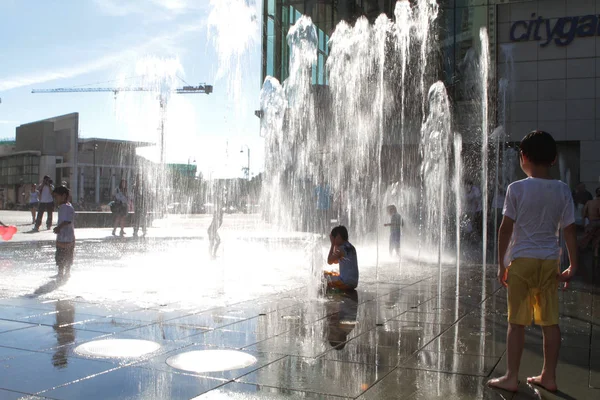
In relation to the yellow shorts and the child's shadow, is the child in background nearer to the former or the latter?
the child's shadow

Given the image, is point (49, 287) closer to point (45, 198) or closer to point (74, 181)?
point (45, 198)

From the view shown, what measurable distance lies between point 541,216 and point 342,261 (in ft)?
14.0

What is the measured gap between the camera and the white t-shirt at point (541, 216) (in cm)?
382

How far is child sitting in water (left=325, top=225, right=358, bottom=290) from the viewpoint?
25.8 feet

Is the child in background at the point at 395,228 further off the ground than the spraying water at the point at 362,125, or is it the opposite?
the spraying water at the point at 362,125

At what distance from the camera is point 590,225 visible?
13.5 meters

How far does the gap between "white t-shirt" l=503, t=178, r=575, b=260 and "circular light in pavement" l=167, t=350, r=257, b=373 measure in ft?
6.36

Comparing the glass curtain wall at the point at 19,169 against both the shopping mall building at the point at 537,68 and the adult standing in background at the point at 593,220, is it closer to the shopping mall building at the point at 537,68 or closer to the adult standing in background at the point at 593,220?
the shopping mall building at the point at 537,68

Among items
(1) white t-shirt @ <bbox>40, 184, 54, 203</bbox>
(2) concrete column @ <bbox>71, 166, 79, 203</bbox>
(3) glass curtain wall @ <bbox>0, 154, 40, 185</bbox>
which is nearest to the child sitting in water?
(1) white t-shirt @ <bbox>40, 184, 54, 203</bbox>

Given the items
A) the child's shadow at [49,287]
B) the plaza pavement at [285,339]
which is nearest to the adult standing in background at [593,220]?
the plaza pavement at [285,339]

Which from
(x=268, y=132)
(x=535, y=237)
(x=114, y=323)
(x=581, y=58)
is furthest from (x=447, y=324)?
(x=268, y=132)


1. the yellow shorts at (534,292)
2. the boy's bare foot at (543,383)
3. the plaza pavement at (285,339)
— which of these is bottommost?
the plaza pavement at (285,339)

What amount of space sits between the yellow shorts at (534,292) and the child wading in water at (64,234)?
270 inches

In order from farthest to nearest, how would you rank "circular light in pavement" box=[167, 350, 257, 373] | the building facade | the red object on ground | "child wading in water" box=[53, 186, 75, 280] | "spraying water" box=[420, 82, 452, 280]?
the building facade
"spraying water" box=[420, 82, 452, 280]
the red object on ground
"child wading in water" box=[53, 186, 75, 280]
"circular light in pavement" box=[167, 350, 257, 373]
